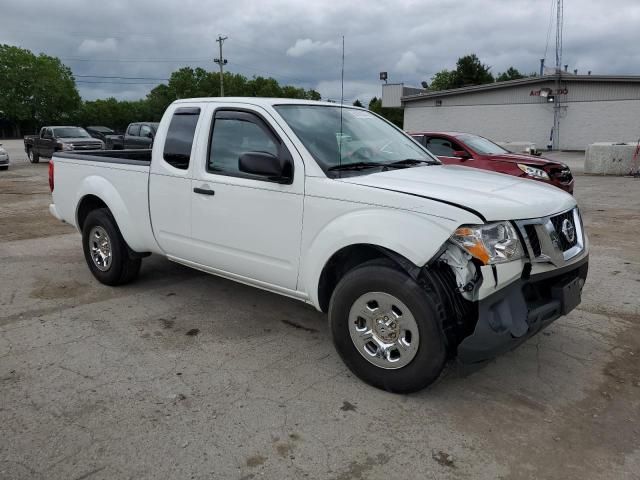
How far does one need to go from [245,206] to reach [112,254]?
207cm

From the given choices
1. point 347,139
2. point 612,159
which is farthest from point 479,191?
point 612,159

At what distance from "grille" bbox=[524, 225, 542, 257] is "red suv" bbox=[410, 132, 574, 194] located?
6.34 metres

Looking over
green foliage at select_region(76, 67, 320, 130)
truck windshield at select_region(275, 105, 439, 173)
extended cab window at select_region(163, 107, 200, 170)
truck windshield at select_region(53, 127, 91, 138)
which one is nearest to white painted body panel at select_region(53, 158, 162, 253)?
extended cab window at select_region(163, 107, 200, 170)

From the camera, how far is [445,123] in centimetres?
3862

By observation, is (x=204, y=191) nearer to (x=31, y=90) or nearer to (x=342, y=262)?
(x=342, y=262)

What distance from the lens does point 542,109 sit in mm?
34094

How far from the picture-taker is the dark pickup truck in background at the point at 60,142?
21984mm

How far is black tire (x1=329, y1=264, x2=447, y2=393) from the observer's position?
3092 millimetres

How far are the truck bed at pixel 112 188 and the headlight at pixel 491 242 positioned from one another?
305 cm

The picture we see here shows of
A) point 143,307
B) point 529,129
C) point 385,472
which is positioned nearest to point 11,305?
point 143,307

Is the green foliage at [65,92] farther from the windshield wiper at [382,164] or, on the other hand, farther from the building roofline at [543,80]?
the windshield wiper at [382,164]

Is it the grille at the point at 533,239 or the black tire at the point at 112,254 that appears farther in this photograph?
the black tire at the point at 112,254

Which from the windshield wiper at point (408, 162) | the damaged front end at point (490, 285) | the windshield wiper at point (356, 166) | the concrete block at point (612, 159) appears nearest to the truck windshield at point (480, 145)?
the windshield wiper at point (408, 162)

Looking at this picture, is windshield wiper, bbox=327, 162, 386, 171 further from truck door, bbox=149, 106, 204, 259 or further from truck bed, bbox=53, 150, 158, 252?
truck bed, bbox=53, 150, 158, 252
